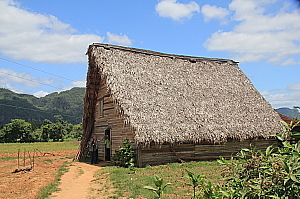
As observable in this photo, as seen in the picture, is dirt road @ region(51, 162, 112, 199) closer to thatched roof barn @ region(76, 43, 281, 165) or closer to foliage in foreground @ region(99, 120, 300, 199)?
thatched roof barn @ region(76, 43, 281, 165)

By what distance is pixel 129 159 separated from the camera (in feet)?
42.8

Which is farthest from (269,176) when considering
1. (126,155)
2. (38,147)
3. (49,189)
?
(38,147)

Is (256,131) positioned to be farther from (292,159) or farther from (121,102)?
(292,159)

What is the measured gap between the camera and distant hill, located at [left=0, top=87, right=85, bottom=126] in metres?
91.6

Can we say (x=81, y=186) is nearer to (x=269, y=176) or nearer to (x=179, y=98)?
(x=179, y=98)

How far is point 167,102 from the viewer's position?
14602mm

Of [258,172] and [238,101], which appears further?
[238,101]

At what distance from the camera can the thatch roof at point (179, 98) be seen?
13075 millimetres

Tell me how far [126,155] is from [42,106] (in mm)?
123225

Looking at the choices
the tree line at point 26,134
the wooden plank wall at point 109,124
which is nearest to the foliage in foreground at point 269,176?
the wooden plank wall at point 109,124

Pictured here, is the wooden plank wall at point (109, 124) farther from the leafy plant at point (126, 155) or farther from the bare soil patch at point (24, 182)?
the bare soil patch at point (24, 182)

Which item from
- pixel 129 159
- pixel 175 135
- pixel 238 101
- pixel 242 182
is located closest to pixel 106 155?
pixel 129 159

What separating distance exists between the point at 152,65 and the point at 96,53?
141 inches

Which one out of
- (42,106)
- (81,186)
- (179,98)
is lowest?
(81,186)
